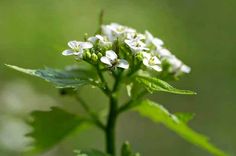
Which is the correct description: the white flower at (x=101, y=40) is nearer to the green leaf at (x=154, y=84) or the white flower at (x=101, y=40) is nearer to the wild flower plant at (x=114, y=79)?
the wild flower plant at (x=114, y=79)

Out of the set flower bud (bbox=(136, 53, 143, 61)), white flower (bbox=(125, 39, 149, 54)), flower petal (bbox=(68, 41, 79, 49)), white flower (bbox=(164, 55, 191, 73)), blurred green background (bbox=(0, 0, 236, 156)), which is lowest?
blurred green background (bbox=(0, 0, 236, 156))

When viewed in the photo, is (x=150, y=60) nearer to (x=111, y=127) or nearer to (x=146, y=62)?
(x=146, y=62)

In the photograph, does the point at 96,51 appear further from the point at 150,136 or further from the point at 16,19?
the point at 150,136

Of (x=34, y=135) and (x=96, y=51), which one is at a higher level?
(x=96, y=51)

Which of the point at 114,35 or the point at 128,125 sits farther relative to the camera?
the point at 128,125

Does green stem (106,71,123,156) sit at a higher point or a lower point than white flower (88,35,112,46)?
lower

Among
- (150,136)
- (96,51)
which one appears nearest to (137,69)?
(96,51)

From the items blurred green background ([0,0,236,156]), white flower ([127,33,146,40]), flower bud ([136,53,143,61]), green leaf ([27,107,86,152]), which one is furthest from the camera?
blurred green background ([0,0,236,156])

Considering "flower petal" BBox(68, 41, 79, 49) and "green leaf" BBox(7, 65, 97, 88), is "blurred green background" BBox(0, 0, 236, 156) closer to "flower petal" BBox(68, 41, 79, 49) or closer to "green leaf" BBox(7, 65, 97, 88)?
"green leaf" BBox(7, 65, 97, 88)

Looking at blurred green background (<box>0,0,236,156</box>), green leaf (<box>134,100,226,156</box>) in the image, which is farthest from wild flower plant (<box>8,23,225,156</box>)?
blurred green background (<box>0,0,236,156</box>)
